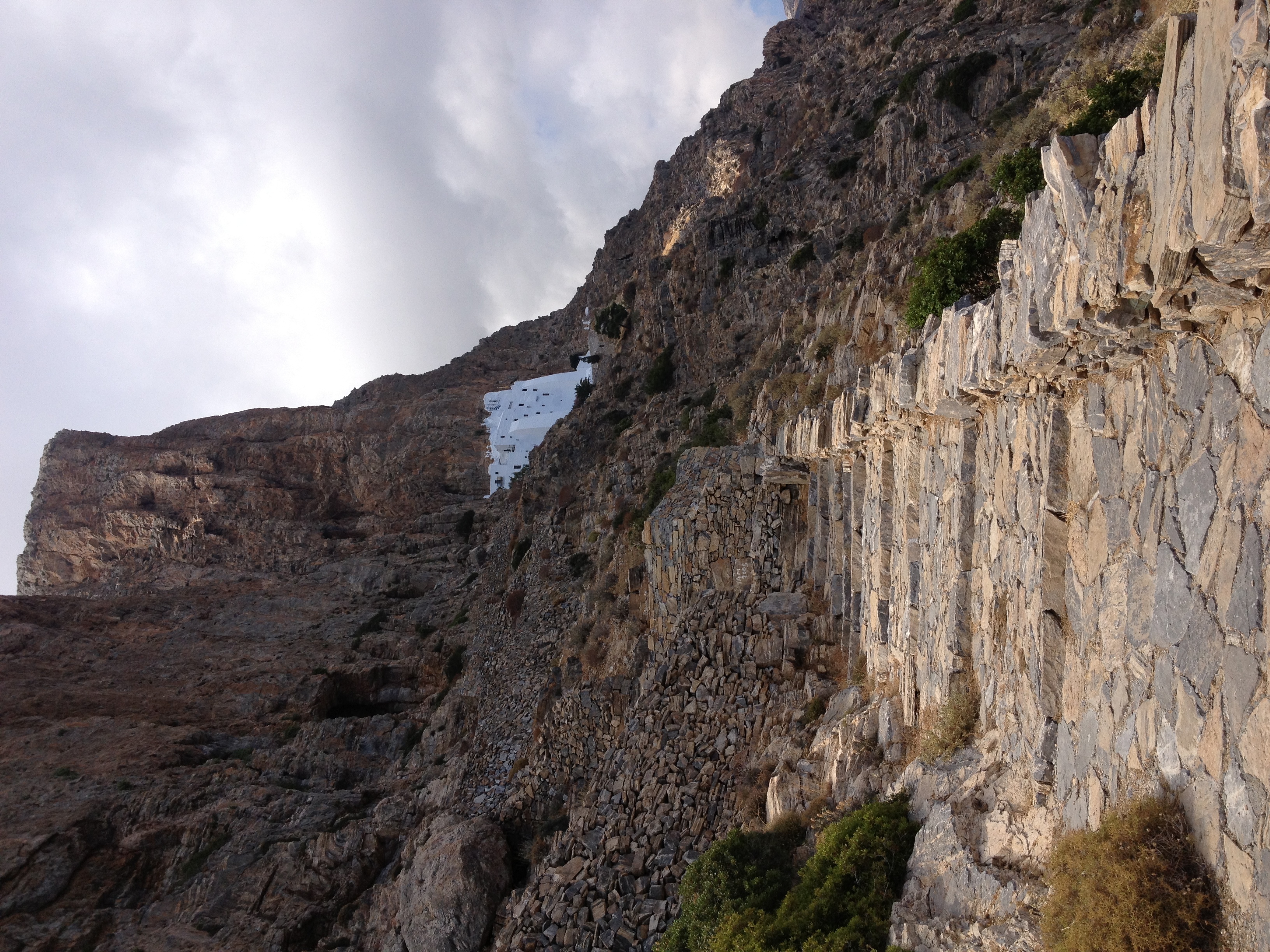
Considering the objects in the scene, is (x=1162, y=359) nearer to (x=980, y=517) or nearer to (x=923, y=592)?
(x=980, y=517)

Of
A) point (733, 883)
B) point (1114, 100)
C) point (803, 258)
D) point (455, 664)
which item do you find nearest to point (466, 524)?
point (455, 664)

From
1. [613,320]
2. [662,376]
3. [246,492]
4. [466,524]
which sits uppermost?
[613,320]

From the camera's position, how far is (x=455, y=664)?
26.2 metres

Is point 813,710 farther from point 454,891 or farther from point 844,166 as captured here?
point 844,166

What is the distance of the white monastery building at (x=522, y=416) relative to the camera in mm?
45281

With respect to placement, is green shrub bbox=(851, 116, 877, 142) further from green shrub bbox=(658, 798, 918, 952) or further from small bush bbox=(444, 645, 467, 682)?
green shrub bbox=(658, 798, 918, 952)

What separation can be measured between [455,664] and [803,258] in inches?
773

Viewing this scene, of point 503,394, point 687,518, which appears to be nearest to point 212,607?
point 503,394

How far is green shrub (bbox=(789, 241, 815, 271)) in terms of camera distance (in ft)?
85.2

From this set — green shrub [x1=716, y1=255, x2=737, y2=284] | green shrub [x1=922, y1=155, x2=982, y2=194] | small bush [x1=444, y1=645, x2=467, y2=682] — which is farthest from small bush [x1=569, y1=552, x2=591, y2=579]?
green shrub [x1=716, y1=255, x2=737, y2=284]

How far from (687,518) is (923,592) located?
6806mm

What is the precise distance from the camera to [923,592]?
698cm

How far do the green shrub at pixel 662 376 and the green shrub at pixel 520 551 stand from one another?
28.3 ft

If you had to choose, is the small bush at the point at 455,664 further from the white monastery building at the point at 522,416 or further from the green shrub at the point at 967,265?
the green shrub at the point at 967,265
